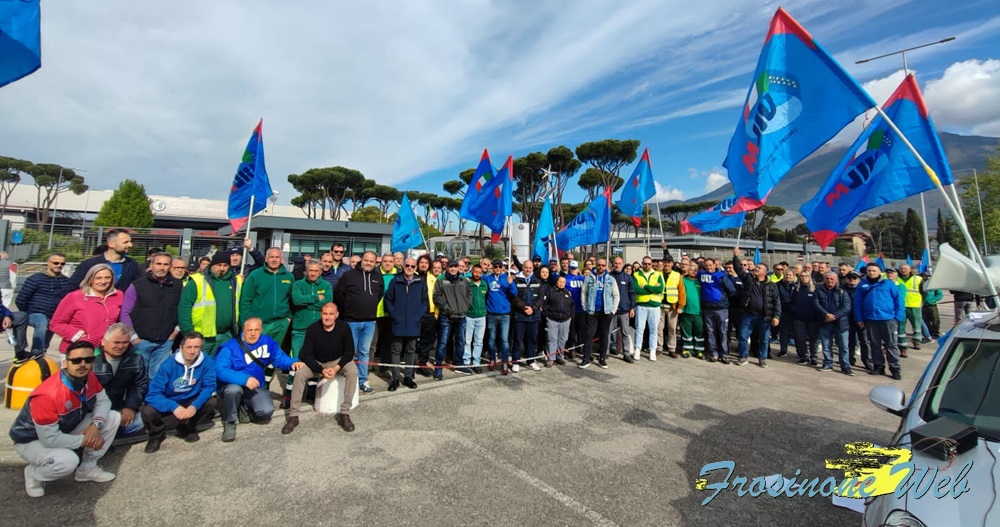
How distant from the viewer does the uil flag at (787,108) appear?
414 centimetres

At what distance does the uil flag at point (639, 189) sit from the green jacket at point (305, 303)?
8284 mm

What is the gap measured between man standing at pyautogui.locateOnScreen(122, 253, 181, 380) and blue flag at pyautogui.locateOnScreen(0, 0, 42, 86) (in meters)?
2.30

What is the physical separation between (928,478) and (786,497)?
173 cm

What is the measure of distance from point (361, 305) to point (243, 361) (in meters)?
1.58

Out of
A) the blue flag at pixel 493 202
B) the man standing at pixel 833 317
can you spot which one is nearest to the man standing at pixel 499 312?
the blue flag at pixel 493 202

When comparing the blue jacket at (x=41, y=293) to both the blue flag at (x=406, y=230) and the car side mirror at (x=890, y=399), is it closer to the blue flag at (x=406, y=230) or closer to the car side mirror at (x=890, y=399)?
the blue flag at (x=406, y=230)

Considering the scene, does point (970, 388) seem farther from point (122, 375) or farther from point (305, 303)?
point (122, 375)

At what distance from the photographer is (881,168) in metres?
4.84

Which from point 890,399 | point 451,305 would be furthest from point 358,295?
point 890,399

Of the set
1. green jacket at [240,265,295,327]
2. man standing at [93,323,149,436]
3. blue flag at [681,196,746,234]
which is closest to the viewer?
man standing at [93,323,149,436]

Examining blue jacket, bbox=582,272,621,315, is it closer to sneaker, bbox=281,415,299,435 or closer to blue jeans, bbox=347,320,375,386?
blue jeans, bbox=347,320,375,386

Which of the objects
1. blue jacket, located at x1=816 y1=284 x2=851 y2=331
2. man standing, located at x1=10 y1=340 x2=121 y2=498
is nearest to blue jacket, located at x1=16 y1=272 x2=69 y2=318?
man standing, located at x1=10 y1=340 x2=121 y2=498

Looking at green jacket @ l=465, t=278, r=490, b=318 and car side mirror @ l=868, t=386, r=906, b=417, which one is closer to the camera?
car side mirror @ l=868, t=386, r=906, b=417

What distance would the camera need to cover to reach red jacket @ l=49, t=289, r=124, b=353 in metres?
4.15
